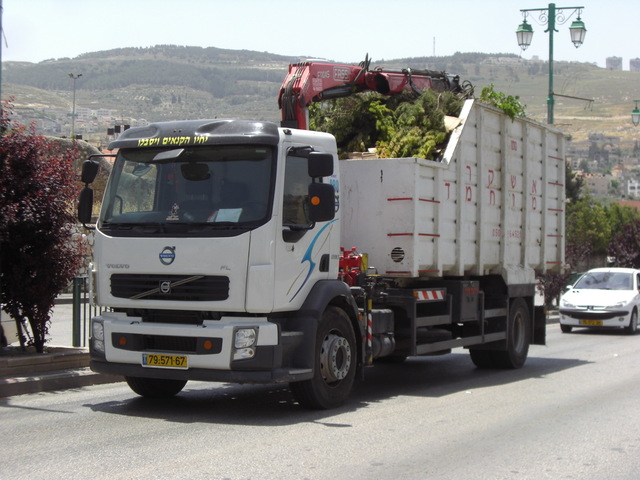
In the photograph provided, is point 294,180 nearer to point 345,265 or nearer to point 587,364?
point 345,265

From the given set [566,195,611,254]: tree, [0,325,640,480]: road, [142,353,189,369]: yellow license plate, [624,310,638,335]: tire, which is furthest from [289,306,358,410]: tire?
[566,195,611,254]: tree

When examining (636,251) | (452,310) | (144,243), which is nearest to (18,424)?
(144,243)

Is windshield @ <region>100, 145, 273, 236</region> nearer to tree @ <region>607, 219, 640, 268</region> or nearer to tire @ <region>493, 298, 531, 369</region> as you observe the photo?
tire @ <region>493, 298, 531, 369</region>

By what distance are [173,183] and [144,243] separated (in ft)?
2.23

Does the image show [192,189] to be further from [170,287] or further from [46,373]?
[46,373]

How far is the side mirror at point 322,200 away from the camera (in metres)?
9.23

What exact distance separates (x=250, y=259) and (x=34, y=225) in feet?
11.6

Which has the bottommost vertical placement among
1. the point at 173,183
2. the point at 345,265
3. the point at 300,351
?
the point at 300,351

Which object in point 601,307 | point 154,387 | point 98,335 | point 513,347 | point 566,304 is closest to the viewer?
point 98,335

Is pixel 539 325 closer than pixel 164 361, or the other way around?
pixel 164 361

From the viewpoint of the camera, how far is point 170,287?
9.11 meters

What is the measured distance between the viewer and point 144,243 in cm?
923

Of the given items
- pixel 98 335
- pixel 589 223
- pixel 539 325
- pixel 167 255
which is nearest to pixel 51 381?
pixel 98 335

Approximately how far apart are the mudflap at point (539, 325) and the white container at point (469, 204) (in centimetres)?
67
